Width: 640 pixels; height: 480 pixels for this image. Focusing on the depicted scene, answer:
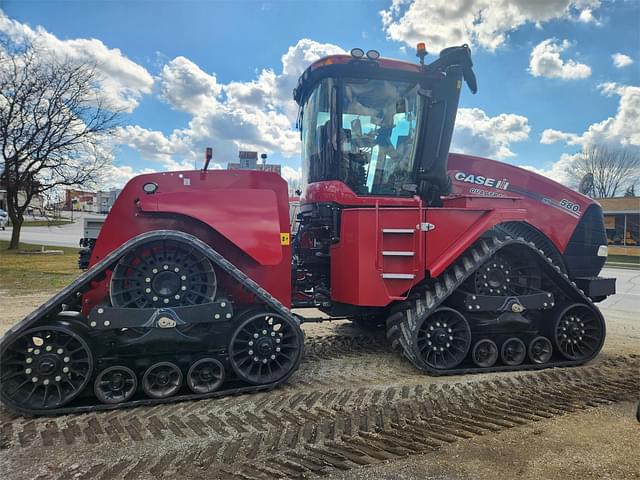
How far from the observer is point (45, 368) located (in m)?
3.52

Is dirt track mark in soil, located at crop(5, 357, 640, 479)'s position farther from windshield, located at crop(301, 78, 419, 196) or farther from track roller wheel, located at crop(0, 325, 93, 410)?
windshield, located at crop(301, 78, 419, 196)

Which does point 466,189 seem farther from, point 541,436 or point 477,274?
point 541,436

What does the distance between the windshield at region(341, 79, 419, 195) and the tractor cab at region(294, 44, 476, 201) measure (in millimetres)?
10

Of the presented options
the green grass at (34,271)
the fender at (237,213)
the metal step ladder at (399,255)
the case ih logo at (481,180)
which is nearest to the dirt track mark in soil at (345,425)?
the metal step ladder at (399,255)

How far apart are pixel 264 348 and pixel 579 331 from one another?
3.57 m

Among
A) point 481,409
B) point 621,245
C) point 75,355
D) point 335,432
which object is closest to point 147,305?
point 75,355

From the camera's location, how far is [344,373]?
465 centimetres

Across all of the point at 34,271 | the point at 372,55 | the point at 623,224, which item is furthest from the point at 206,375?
the point at 623,224

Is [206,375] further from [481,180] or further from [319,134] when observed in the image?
[481,180]

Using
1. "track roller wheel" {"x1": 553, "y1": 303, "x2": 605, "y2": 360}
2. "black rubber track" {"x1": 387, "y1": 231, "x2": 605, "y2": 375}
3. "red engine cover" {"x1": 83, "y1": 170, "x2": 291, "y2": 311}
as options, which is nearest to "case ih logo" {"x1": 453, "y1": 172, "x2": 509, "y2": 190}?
"black rubber track" {"x1": 387, "y1": 231, "x2": 605, "y2": 375}

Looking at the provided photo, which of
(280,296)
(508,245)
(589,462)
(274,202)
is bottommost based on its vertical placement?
(589,462)

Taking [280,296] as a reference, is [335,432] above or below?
below

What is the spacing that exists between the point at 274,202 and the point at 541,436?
9.29ft

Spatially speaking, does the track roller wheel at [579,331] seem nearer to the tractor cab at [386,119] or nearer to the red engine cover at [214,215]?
the tractor cab at [386,119]
